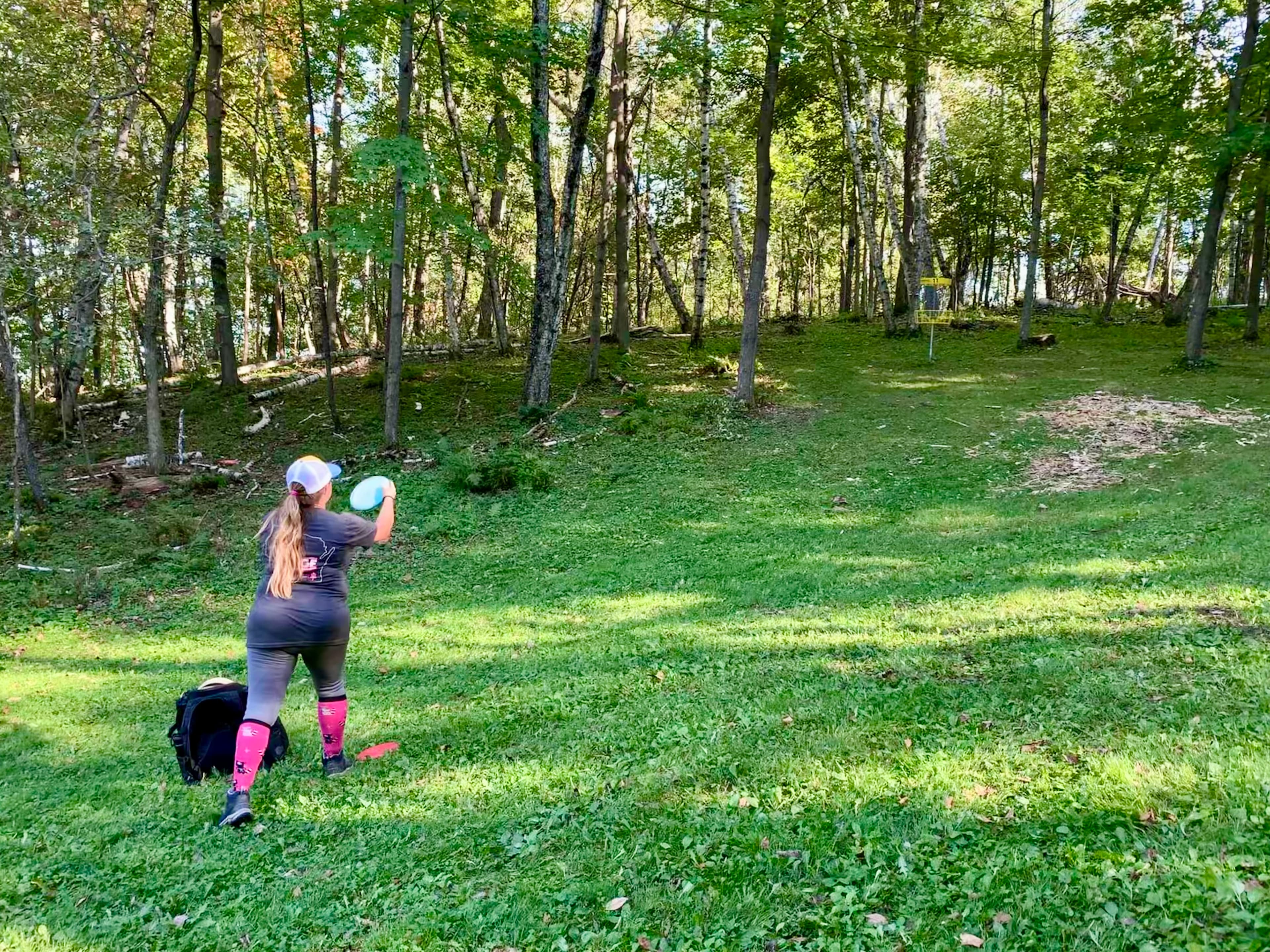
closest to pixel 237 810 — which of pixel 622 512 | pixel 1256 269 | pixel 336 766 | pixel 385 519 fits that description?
pixel 336 766

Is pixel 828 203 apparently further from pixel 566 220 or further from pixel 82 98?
pixel 82 98

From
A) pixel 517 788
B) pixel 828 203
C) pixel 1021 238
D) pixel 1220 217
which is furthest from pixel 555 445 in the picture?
pixel 1021 238

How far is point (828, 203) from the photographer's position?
30234mm

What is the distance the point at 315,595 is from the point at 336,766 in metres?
1.10

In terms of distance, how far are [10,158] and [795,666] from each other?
1365 cm

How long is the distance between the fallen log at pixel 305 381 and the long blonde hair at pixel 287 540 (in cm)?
1331

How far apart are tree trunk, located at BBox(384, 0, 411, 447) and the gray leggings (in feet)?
29.4

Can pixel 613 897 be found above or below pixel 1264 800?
below

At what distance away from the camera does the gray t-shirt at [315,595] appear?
3775 millimetres

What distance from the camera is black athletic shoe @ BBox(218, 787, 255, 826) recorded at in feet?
12.0

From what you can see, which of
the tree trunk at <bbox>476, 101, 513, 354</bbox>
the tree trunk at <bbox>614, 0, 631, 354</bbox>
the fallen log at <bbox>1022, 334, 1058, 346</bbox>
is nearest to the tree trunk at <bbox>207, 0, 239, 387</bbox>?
the tree trunk at <bbox>476, 101, 513, 354</bbox>

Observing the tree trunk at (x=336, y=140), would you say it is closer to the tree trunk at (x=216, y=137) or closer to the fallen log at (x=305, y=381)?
the tree trunk at (x=216, y=137)

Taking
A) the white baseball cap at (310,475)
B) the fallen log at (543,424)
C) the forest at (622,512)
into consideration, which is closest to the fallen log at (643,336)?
the forest at (622,512)

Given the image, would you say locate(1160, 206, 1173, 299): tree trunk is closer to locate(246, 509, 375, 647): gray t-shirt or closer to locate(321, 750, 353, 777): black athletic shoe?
locate(246, 509, 375, 647): gray t-shirt
